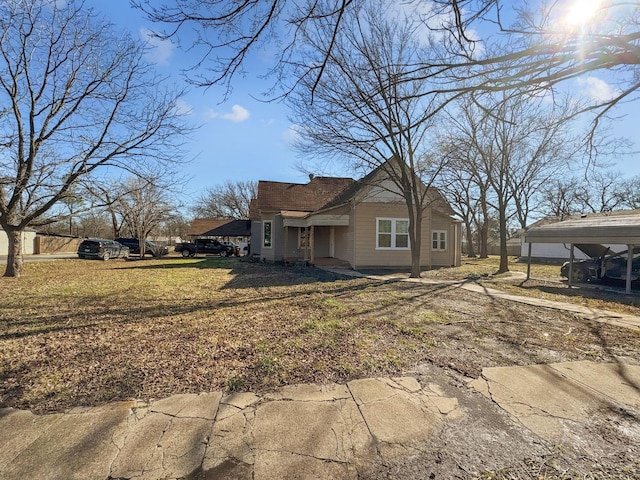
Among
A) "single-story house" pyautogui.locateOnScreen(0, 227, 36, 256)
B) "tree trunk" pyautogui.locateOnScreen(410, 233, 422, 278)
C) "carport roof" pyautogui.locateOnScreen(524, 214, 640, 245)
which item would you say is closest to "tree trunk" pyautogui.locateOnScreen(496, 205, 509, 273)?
"carport roof" pyautogui.locateOnScreen(524, 214, 640, 245)

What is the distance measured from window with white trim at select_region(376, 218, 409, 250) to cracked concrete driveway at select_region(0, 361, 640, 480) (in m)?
11.9

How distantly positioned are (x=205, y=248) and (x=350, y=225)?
63.4ft

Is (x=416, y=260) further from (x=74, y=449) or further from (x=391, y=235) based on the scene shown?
(x=74, y=449)

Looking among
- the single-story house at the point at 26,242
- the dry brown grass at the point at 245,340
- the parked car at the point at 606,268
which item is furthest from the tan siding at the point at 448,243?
the single-story house at the point at 26,242

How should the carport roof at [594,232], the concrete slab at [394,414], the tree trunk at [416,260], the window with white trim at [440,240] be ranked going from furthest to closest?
the window with white trim at [440,240] → the tree trunk at [416,260] → the carport roof at [594,232] → the concrete slab at [394,414]

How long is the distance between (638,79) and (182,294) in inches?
388

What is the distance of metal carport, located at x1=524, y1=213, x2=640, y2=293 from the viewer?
9.35m

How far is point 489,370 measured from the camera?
365cm

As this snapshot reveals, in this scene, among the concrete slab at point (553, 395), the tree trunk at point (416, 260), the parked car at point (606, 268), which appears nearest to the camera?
the concrete slab at point (553, 395)

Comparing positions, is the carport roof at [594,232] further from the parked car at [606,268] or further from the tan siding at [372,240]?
the tan siding at [372,240]

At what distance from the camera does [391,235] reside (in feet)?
49.9

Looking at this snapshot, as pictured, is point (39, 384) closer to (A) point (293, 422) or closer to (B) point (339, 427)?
(A) point (293, 422)

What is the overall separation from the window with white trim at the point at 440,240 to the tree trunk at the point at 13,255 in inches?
764

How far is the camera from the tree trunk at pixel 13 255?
1182 centimetres
